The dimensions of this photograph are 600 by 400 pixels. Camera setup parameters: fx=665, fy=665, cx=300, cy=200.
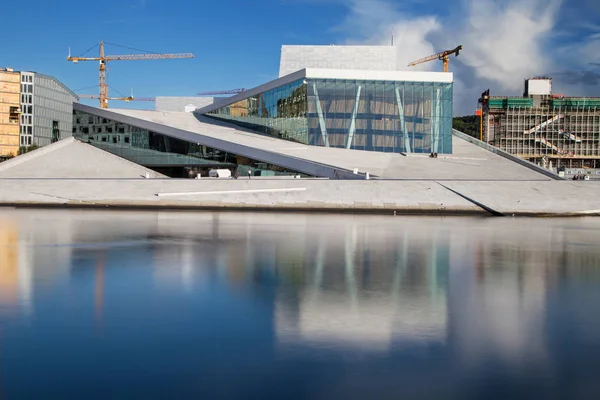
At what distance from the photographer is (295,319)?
6414 millimetres

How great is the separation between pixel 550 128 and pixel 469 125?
24.5 m

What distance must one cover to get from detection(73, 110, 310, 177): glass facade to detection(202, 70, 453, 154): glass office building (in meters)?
3.90

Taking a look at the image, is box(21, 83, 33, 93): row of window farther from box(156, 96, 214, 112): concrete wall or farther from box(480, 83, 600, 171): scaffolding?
box(480, 83, 600, 171): scaffolding

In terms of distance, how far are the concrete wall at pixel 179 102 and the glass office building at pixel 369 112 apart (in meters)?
18.1

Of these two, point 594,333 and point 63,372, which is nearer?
point 63,372

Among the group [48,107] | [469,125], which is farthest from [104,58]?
[469,125]

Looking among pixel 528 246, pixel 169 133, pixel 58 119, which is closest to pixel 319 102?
pixel 169 133

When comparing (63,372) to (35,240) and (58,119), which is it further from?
(58,119)

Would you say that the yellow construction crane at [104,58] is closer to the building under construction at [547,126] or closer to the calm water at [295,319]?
the building under construction at [547,126]

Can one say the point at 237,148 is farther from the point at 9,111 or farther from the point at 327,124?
the point at 9,111

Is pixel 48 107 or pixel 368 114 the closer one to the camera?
pixel 368 114

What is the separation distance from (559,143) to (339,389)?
81144 mm

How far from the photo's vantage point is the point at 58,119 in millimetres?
92875

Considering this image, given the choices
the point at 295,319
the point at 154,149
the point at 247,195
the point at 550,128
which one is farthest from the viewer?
the point at 550,128
